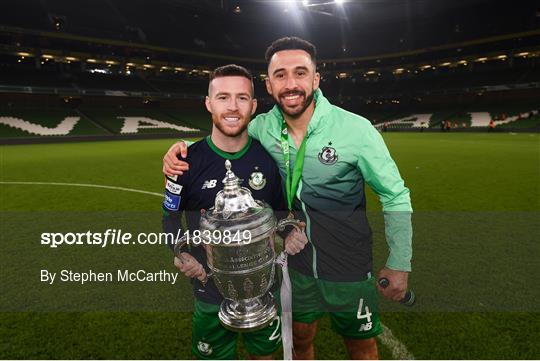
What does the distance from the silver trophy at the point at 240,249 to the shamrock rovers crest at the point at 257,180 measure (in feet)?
1.13

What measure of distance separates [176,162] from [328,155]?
2.52 ft

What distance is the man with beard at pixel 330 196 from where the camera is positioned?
1713 millimetres

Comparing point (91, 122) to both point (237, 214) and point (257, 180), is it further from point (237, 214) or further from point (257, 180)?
point (237, 214)

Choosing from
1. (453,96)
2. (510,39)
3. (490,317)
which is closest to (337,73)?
(453,96)

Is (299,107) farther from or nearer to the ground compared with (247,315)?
farther from the ground

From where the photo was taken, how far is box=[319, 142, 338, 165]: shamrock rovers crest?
6.00 feet

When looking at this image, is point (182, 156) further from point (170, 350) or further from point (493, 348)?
point (493, 348)

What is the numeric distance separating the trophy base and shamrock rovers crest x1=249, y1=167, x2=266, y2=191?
517mm

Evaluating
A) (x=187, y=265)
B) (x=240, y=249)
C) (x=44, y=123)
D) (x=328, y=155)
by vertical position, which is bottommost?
(x=187, y=265)

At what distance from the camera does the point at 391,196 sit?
1747mm
